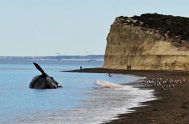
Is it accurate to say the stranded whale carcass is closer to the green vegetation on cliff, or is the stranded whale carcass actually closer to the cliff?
the cliff

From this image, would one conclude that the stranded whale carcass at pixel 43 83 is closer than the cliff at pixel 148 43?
Yes

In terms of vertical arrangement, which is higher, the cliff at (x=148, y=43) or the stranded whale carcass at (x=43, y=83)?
the cliff at (x=148, y=43)

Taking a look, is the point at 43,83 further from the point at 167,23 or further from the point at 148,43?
the point at 167,23

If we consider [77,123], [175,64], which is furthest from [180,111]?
[175,64]

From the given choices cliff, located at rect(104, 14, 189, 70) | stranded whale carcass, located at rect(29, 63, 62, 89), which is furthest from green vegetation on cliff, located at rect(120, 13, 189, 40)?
stranded whale carcass, located at rect(29, 63, 62, 89)

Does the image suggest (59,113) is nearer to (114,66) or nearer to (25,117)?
(25,117)

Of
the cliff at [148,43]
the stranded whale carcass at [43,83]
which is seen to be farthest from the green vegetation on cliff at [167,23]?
the stranded whale carcass at [43,83]

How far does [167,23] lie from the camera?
120000 mm

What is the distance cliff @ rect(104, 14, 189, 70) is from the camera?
323 feet

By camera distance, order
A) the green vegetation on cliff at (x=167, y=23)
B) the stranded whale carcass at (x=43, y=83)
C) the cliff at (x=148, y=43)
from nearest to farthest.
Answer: the stranded whale carcass at (x=43, y=83)
the cliff at (x=148, y=43)
the green vegetation on cliff at (x=167, y=23)

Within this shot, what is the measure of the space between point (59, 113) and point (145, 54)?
79177 millimetres

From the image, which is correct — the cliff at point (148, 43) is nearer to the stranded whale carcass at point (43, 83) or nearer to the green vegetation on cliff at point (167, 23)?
the green vegetation on cliff at point (167, 23)

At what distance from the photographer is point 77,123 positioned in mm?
22484

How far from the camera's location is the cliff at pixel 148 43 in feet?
323
